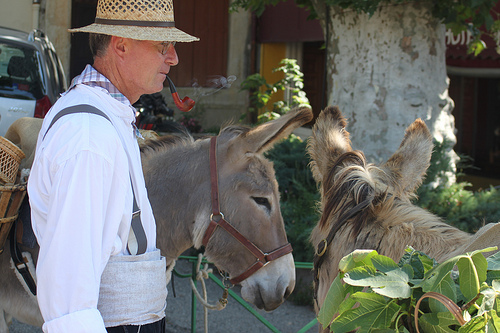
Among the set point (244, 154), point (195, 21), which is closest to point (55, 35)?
point (195, 21)

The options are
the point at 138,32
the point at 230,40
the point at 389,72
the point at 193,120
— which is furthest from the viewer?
the point at 230,40

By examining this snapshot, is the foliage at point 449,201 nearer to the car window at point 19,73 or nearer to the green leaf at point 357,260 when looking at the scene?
the green leaf at point 357,260

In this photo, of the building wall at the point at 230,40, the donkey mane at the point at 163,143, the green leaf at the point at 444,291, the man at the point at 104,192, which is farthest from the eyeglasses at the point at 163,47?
the building wall at the point at 230,40

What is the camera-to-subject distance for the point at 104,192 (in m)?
1.41

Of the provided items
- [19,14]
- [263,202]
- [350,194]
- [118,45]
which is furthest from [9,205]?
[19,14]

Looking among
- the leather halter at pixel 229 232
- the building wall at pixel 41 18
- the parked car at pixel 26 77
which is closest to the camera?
the leather halter at pixel 229 232

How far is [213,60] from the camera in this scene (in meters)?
10.9

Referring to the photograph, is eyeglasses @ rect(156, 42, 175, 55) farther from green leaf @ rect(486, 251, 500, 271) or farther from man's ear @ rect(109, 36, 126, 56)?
green leaf @ rect(486, 251, 500, 271)

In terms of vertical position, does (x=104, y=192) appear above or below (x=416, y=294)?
above

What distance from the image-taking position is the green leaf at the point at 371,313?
4.23 ft

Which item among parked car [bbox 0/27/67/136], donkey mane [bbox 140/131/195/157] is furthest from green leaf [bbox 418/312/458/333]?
parked car [bbox 0/27/67/136]

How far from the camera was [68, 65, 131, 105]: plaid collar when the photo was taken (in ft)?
5.55

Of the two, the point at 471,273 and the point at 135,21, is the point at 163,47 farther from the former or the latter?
the point at 471,273

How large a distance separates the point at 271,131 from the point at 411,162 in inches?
27.0
